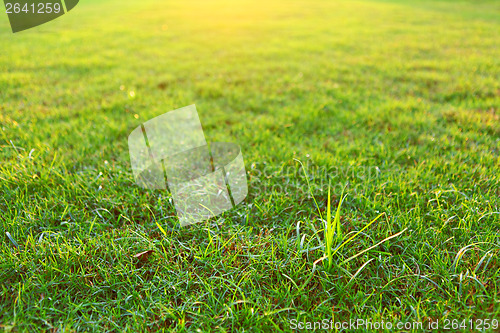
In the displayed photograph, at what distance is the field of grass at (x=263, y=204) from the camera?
141 cm

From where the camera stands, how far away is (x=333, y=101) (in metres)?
3.79

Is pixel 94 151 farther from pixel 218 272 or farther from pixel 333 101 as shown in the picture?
pixel 333 101

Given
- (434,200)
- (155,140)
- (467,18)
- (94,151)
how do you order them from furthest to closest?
(467,18) < (155,140) < (94,151) < (434,200)

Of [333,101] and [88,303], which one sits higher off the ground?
[333,101]

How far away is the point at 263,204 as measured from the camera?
2074 mm

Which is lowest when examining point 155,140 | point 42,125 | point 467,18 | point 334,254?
point 334,254

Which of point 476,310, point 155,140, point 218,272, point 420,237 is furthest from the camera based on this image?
point 155,140

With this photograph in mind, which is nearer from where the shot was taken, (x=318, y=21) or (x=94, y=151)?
(x=94, y=151)

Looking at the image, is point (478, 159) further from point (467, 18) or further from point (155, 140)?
point (467, 18)

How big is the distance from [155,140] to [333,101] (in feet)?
7.65

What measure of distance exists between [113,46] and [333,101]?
19.3 ft

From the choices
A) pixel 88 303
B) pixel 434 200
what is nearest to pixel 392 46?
pixel 434 200

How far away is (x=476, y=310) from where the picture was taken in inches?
52.0

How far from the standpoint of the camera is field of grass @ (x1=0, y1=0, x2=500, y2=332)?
1.41m
